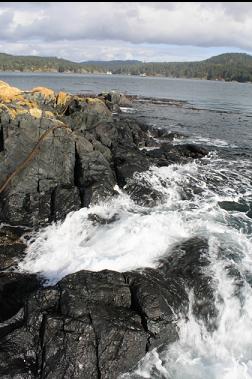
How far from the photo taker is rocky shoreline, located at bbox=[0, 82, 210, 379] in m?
10.6

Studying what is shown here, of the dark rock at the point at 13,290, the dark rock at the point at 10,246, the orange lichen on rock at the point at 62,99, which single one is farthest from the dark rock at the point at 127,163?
the orange lichen on rock at the point at 62,99

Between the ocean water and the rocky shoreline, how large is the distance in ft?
1.60

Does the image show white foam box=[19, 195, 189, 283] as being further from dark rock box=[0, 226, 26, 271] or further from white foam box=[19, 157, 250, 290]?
dark rock box=[0, 226, 26, 271]

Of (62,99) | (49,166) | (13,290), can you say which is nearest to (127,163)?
(49,166)

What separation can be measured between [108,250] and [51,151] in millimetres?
9018

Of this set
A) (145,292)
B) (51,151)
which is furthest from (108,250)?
(51,151)

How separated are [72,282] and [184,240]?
7.13 m

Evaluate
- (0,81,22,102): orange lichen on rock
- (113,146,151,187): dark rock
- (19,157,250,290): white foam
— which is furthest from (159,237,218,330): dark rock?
(0,81,22,102): orange lichen on rock

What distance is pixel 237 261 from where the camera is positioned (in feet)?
52.9

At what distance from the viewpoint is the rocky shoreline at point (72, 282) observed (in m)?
10.6

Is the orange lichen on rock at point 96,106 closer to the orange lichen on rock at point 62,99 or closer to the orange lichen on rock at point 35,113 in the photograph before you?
the orange lichen on rock at point 62,99

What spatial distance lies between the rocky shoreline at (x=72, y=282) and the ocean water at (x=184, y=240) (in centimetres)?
49

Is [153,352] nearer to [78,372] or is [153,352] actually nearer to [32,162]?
[78,372]

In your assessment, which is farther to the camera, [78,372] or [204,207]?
[204,207]
